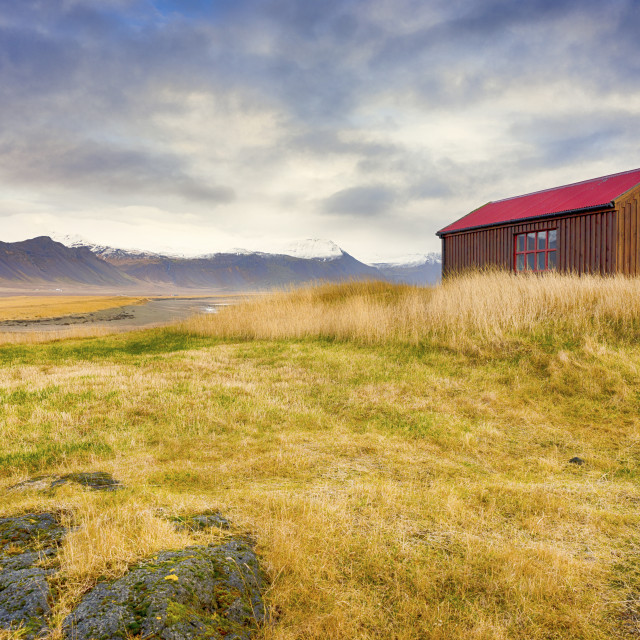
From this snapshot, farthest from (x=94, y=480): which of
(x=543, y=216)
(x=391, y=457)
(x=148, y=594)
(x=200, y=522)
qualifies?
(x=543, y=216)

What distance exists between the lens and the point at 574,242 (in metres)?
17.0

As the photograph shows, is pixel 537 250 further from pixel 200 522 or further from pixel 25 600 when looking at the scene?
→ pixel 25 600

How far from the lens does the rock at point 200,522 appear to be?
340 centimetres

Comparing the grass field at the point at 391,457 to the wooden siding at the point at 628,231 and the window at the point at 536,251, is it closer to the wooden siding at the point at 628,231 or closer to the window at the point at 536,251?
the wooden siding at the point at 628,231

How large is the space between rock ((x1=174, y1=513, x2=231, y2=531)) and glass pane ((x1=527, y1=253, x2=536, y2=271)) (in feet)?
60.5

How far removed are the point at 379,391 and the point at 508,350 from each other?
372 cm

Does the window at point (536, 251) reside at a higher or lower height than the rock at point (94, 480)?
higher

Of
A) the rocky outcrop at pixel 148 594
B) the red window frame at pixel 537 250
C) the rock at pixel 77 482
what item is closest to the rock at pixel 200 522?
the rocky outcrop at pixel 148 594

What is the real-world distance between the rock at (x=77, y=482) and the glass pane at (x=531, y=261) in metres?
18.4

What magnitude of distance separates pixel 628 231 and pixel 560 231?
2320 mm

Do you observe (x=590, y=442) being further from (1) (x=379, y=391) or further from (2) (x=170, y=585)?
(2) (x=170, y=585)

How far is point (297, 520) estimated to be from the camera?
12.2 feet

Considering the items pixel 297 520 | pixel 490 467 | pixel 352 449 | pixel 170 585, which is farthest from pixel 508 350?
pixel 170 585

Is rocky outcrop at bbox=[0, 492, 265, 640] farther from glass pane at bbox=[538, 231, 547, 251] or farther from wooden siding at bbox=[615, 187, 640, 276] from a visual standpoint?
glass pane at bbox=[538, 231, 547, 251]
